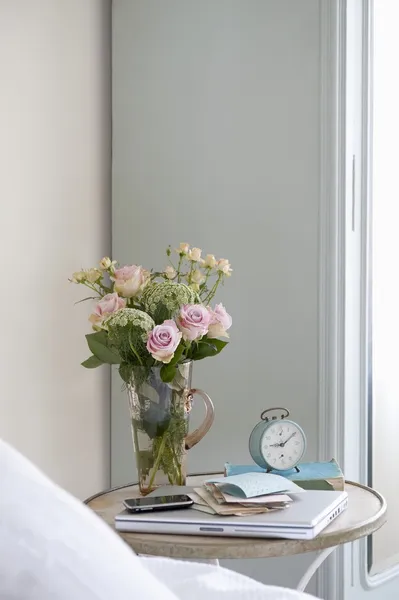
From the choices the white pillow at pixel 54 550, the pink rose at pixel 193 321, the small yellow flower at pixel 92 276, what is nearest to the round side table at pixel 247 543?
the pink rose at pixel 193 321

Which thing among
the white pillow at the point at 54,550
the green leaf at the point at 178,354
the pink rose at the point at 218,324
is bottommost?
the white pillow at the point at 54,550

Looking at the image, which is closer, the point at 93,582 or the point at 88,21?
the point at 93,582

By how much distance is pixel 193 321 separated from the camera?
1413 millimetres

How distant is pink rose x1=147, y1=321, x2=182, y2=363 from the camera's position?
1.37 metres

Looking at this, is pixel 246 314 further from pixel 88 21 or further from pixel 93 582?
pixel 93 582

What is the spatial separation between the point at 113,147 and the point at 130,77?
0.61 ft

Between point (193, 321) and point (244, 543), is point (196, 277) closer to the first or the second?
point (193, 321)

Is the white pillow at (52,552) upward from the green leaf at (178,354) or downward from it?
downward

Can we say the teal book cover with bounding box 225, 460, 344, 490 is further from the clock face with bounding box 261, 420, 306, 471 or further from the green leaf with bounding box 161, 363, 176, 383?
the green leaf with bounding box 161, 363, 176, 383

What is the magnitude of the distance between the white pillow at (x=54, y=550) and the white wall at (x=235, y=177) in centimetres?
138

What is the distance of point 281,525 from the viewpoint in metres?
1.21

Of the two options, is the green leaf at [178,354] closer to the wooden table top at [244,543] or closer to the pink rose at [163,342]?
the pink rose at [163,342]

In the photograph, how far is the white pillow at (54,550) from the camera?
403mm

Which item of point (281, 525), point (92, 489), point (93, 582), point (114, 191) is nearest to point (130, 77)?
point (114, 191)
